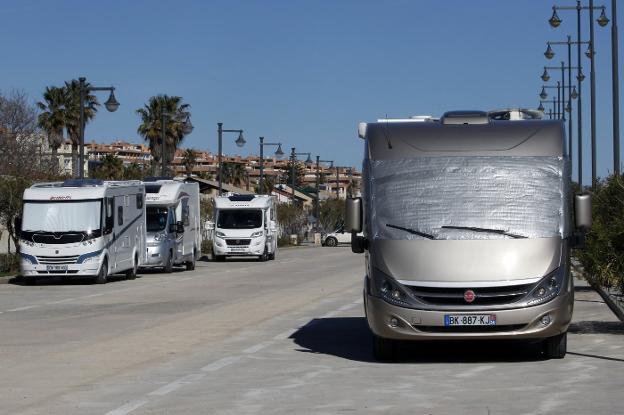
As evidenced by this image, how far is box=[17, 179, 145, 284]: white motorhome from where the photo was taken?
3428cm

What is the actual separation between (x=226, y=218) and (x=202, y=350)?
39486mm

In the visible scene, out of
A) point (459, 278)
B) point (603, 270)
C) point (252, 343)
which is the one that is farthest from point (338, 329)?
point (459, 278)

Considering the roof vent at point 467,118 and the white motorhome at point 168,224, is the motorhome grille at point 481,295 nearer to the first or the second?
the roof vent at point 467,118

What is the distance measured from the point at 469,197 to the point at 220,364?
129 inches

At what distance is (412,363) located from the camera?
46.5 feet

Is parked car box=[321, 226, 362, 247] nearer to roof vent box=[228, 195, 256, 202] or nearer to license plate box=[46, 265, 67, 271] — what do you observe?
roof vent box=[228, 195, 256, 202]

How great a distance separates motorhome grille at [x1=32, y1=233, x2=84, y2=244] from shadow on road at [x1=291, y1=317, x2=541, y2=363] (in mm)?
16902

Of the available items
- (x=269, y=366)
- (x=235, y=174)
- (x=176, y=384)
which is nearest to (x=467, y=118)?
(x=269, y=366)

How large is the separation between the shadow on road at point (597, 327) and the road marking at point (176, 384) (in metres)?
6.94

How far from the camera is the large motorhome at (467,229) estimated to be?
13.6 meters

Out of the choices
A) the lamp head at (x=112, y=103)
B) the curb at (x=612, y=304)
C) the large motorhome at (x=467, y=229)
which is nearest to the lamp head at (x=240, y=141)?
the lamp head at (x=112, y=103)

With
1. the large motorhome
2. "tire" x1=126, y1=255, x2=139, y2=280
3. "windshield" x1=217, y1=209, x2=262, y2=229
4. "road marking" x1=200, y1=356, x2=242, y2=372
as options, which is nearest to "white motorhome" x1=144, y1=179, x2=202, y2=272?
"tire" x1=126, y1=255, x2=139, y2=280

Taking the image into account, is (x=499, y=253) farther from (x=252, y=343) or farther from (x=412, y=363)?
(x=252, y=343)

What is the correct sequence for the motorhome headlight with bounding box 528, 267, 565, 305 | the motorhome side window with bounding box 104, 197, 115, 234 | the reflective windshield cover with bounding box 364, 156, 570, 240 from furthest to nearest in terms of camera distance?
the motorhome side window with bounding box 104, 197, 115, 234
the reflective windshield cover with bounding box 364, 156, 570, 240
the motorhome headlight with bounding box 528, 267, 565, 305
